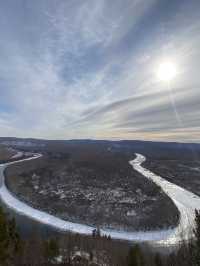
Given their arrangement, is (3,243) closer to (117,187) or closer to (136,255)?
(136,255)

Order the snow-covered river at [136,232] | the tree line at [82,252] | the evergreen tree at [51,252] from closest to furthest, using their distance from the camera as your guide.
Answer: the tree line at [82,252] → the evergreen tree at [51,252] → the snow-covered river at [136,232]

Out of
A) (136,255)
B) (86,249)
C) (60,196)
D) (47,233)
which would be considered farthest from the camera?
(60,196)

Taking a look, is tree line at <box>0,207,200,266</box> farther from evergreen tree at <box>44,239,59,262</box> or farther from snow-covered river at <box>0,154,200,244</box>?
snow-covered river at <box>0,154,200,244</box>

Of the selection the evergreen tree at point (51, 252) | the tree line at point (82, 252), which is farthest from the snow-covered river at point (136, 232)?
the evergreen tree at point (51, 252)

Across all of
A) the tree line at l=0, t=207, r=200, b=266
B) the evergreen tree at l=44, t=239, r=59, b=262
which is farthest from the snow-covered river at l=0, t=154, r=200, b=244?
the evergreen tree at l=44, t=239, r=59, b=262

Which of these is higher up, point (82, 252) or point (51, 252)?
point (51, 252)

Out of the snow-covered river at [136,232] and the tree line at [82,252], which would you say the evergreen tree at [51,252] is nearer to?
the tree line at [82,252]

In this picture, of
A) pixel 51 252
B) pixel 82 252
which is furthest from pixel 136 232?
pixel 51 252

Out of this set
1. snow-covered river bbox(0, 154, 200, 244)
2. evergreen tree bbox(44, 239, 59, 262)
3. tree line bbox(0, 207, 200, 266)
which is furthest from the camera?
snow-covered river bbox(0, 154, 200, 244)

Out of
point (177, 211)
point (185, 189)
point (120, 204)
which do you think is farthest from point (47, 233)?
point (185, 189)

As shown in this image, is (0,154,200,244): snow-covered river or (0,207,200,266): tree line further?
(0,154,200,244): snow-covered river

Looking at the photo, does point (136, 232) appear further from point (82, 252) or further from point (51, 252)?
point (51, 252)
